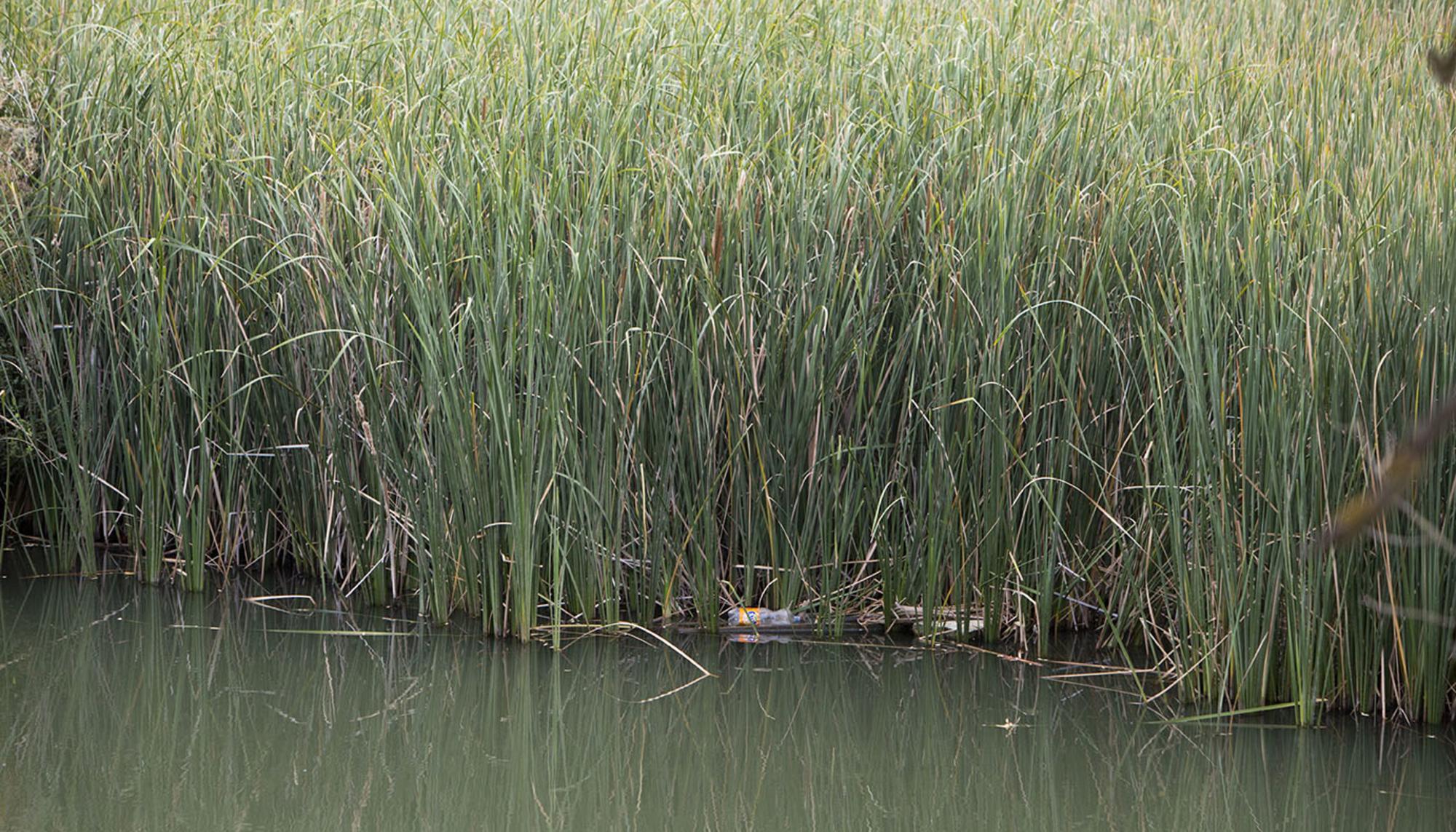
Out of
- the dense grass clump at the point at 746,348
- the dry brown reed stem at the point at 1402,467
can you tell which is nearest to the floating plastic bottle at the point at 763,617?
the dense grass clump at the point at 746,348

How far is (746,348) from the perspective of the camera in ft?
11.4

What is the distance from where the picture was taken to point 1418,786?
106 inches

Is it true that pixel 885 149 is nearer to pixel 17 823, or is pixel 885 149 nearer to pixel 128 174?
pixel 128 174

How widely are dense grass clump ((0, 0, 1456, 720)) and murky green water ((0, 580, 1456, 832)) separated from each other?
0.20 meters

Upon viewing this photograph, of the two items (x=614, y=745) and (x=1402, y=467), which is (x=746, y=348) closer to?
(x=614, y=745)

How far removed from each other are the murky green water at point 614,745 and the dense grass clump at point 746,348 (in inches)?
7.7

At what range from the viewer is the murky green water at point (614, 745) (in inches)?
105

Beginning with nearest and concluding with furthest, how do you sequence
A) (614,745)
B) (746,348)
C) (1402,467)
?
(1402,467) → (614,745) → (746,348)

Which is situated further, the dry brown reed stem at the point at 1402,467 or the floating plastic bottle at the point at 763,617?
the floating plastic bottle at the point at 763,617

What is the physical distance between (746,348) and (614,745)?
1028 mm

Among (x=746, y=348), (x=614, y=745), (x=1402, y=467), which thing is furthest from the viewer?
(x=746, y=348)

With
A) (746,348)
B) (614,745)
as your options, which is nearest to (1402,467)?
(614,745)

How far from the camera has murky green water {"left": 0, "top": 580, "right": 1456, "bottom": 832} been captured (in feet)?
8.75

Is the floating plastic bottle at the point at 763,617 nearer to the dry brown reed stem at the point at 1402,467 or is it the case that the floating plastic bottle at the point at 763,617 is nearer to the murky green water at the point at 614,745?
the murky green water at the point at 614,745
